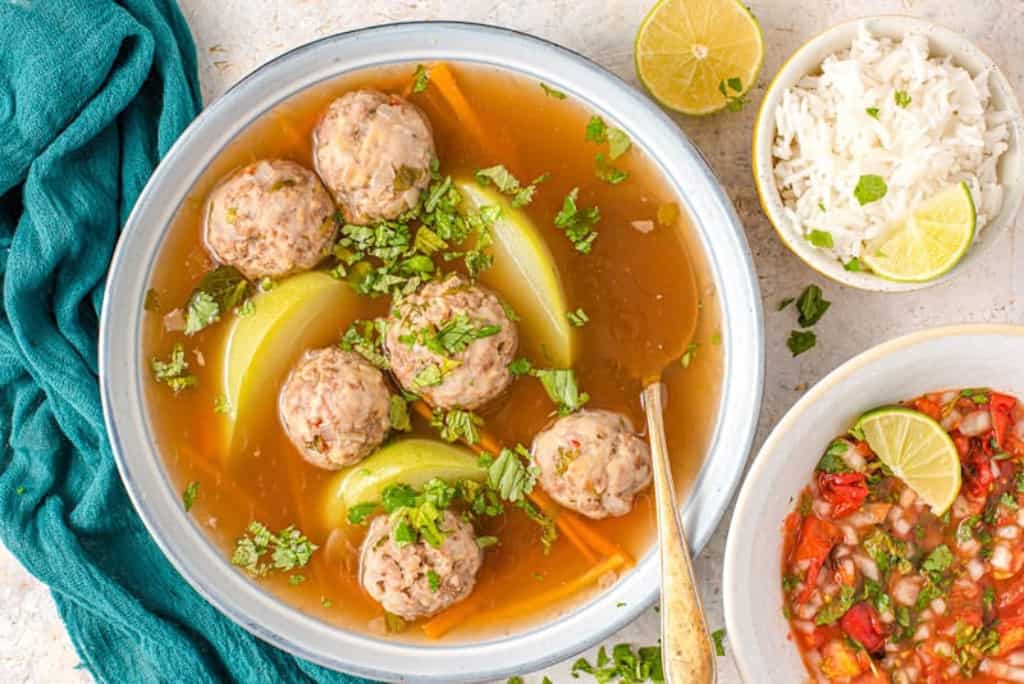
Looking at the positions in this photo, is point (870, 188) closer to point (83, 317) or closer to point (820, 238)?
point (820, 238)

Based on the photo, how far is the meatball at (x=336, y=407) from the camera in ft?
9.10

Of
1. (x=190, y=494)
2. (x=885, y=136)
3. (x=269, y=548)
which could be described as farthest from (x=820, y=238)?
(x=190, y=494)

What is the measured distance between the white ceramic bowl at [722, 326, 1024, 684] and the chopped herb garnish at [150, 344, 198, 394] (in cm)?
152

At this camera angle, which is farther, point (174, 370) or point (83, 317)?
point (83, 317)

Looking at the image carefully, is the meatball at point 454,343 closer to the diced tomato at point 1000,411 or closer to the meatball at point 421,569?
the meatball at point 421,569

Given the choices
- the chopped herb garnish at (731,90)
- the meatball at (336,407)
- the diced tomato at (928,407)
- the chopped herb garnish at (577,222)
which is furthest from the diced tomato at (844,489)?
the meatball at (336,407)

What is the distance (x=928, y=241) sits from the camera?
274 cm

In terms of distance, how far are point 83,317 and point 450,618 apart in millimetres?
1374

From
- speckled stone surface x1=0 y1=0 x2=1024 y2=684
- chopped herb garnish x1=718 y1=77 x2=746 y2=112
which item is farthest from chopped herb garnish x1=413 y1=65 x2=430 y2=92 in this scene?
chopped herb garnish x1=718 y1=77 x2=746 y2=112

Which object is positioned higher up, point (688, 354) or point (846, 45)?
point (846, 45)

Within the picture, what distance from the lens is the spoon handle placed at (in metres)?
2.70

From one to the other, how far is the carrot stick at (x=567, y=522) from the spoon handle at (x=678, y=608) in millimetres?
205

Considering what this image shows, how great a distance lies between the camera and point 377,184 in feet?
9.05

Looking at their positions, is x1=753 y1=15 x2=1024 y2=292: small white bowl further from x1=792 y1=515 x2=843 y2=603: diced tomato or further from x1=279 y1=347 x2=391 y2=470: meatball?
x1=279 y1=347 x2=391 y2=470: meatball
